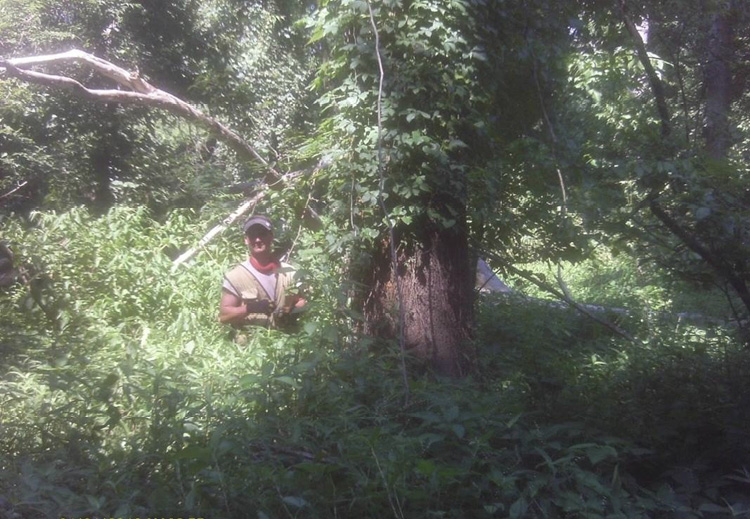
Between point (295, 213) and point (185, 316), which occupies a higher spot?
point (295, 213)

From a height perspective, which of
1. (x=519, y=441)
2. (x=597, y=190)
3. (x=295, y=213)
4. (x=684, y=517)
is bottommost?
(x=684, y=517)

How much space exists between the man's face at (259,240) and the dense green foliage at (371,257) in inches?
11.2

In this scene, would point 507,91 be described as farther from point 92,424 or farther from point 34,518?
point 34,518

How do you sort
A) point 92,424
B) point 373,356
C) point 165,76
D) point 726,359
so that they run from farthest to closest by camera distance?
1. point 165,76
2. point 373,356
3. point 726,359
4. point 92,424

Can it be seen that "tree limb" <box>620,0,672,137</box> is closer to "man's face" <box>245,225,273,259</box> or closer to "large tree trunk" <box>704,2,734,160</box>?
"large tree trunk" <box>704,2,734,160</box>

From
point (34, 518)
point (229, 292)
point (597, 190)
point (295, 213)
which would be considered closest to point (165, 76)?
point (295, 213)

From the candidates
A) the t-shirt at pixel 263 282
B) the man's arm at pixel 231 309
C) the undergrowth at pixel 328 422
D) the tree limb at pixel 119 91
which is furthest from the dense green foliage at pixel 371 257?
the tree limb at pixel 119 91

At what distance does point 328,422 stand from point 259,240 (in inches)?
95.1

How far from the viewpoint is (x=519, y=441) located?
3.49m

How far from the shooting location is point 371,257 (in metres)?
5.37

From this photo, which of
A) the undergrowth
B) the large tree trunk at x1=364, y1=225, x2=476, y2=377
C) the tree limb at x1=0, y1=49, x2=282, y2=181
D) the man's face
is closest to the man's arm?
the undergrowth

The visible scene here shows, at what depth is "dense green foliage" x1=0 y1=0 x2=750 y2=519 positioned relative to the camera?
123 inches

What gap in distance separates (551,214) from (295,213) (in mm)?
2180

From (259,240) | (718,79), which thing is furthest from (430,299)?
(718,79)
